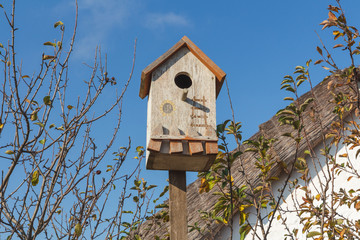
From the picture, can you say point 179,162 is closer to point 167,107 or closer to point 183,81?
point 167,107

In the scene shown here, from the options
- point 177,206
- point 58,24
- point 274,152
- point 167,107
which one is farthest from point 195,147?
point 274,152

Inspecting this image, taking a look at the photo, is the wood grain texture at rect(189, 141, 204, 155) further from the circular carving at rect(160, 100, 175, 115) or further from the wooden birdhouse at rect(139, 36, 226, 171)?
the circular carving at rect(160, 100, 175, 115)

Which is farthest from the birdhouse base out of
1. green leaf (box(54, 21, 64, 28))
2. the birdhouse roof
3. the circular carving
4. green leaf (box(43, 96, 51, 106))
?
green leaf (box(54, 21, 64, 28))

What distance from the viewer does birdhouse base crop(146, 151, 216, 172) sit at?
327cm

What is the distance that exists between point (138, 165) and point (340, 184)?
237 cm

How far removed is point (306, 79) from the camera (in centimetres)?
386

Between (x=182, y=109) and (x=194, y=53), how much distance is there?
579 mm

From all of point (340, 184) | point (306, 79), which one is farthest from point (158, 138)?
point (340, 184)

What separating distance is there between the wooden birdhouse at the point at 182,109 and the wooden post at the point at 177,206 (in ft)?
0.28

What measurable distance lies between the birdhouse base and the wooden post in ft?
0.26

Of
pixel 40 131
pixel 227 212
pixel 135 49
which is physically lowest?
pixel 227 212

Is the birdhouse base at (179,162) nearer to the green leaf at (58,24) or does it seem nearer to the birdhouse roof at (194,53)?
the birdhouse roof at (194,53)

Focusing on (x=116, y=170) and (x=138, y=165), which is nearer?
(x=116, y=170)

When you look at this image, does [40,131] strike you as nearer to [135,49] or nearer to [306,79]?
[135,49]
